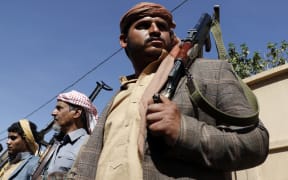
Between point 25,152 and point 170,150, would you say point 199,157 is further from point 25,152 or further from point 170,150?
point 25,152

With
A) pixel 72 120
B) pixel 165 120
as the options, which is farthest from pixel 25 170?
pixel 165 120

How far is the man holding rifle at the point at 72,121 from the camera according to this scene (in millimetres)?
3518

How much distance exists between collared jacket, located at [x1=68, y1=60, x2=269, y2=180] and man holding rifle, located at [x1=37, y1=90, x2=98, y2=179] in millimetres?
1982

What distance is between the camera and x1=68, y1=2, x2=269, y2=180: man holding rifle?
4.81 feet

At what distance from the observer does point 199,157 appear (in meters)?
1.46

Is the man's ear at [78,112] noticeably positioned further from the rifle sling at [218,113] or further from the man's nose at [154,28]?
the rifle sling at [218,113]

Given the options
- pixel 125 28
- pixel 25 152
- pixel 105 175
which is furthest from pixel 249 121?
pixel 25 152

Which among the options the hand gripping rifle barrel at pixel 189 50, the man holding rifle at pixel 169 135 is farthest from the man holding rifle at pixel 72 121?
the hand gripping rifle barrel at pixel 189 50

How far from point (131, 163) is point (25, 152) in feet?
12.2

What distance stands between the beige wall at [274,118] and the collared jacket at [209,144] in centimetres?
271

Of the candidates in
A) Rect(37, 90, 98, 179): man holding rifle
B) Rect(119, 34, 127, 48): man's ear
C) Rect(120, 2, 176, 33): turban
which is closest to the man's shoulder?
Rect(120, 2, 176, 33): turban

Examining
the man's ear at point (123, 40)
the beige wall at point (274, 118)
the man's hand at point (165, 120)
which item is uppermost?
the man's ear at point (123, 40)

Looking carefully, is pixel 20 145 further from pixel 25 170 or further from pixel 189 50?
pixel 189 50

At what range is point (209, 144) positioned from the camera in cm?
146
